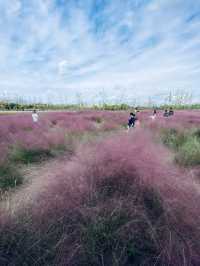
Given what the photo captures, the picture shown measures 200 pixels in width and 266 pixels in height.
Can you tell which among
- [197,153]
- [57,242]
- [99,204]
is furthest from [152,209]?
[197,153]

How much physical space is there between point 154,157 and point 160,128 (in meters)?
6.41

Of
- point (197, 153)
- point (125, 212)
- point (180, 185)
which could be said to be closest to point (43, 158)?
point (125, 212)

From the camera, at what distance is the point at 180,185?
2215mm

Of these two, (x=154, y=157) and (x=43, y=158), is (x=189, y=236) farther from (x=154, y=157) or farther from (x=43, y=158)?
(x=43, y=158)

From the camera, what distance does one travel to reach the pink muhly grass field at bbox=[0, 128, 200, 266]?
1678 millimetres

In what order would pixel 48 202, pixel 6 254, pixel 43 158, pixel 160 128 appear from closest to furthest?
pixel 6 254 → pixel 48 202 → pixel 43 158 → pixel 160 128

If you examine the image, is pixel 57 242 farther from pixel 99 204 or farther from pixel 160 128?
pixel 160 128

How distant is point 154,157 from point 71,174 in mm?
1421

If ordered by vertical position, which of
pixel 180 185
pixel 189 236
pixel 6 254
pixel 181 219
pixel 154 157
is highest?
pixel 154 157

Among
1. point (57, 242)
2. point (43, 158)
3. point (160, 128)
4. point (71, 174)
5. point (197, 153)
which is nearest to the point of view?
point (57, 242)

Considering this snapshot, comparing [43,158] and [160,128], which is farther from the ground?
[160,128]

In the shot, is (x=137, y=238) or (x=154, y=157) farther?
(x=154, y=157)

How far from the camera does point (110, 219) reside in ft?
6.31

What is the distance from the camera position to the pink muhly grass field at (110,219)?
5.50ft
